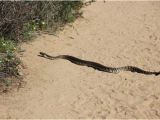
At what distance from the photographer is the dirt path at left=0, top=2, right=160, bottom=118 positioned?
29.4ft

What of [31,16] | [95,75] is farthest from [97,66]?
[31,16]

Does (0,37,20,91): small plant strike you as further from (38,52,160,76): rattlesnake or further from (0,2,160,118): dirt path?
(38,52,160,76): rattlesnake

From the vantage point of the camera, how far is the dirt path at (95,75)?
8.95 meters

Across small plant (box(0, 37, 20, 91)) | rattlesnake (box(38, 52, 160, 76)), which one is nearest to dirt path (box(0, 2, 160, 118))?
rattlesnake (box(38, 52, 160, 76))

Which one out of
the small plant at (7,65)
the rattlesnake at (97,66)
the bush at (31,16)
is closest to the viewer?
the small plant at (7,65)

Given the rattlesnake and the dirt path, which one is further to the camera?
the rattlesnake

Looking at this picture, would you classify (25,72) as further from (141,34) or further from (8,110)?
(141,34)

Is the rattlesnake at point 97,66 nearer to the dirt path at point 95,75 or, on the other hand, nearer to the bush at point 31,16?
the dirt path at point 95,75

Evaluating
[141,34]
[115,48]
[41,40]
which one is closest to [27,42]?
[41,40]

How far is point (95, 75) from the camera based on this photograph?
1058 centimetres

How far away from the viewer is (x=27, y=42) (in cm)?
1204

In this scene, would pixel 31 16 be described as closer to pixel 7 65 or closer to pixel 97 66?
pixel 97 66

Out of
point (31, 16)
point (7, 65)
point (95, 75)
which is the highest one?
point (31, 16)

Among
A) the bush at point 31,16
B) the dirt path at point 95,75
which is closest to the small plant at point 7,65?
the dirt path at point 95,75
